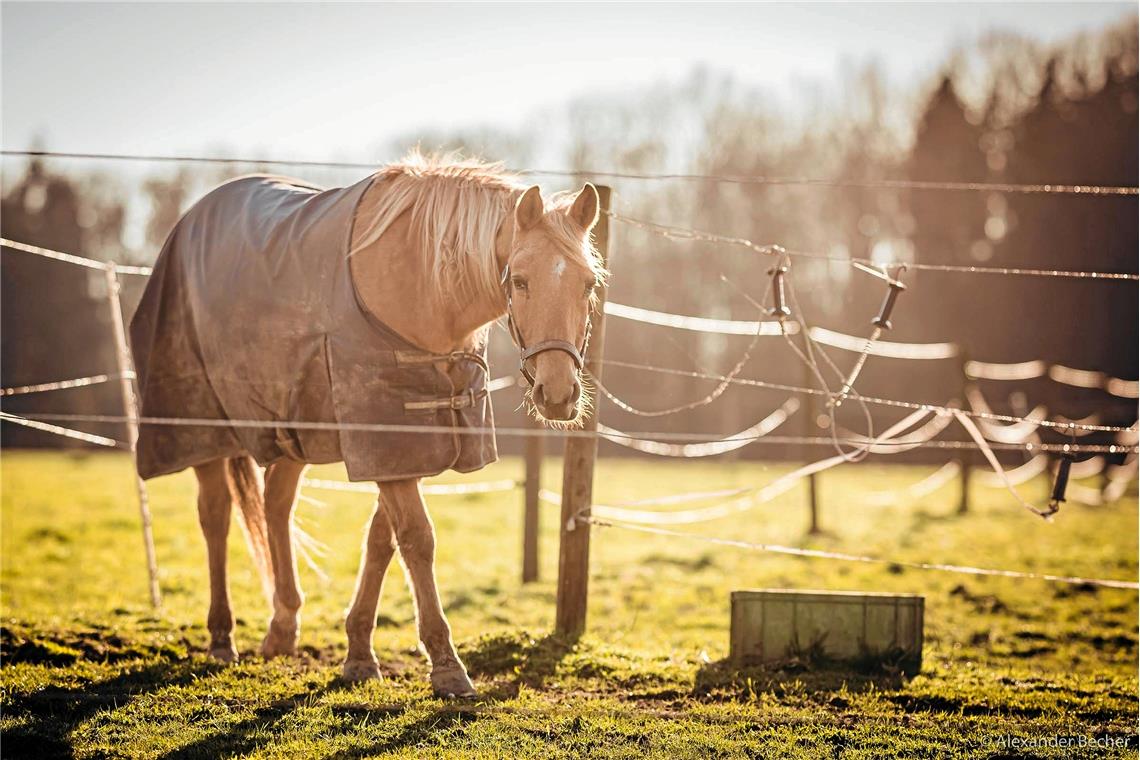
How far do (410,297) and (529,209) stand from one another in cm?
82

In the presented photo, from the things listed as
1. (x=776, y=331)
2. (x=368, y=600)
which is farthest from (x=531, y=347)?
(x=776, y=331)

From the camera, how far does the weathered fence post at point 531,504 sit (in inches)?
344

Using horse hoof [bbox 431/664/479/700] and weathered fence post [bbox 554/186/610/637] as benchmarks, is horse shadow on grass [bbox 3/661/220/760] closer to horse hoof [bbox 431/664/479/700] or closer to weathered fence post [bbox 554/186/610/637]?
horse hoof [bbox 431/664/479/700]

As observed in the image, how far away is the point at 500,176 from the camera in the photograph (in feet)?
16.9

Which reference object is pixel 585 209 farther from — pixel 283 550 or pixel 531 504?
pixel 531 504

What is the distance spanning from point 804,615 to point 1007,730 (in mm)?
1511

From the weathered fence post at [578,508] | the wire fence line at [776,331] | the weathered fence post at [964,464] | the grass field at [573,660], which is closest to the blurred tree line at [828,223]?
the wire fence line at [776,331]

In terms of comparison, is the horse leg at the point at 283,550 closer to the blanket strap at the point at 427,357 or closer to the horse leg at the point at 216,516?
the horse leg at the point at 216,516

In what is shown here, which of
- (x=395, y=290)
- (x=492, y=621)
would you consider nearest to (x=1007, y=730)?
(x=395, y=290)

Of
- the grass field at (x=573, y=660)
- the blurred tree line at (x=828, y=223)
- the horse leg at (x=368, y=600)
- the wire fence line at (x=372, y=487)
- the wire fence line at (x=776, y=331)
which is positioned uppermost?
the blurred tree line at (x=828, y=223)

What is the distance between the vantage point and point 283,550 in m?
6.13

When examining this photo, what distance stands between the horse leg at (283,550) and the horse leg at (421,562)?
50.4 inches

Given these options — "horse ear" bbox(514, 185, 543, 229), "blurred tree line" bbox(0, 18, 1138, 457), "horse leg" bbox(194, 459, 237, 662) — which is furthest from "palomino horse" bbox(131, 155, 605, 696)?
"blurred tree line" bbox(0, 18, 1138, 457)

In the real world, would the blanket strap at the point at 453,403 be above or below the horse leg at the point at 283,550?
above
